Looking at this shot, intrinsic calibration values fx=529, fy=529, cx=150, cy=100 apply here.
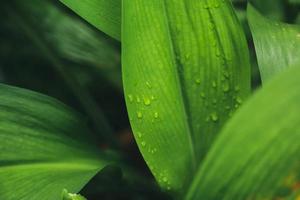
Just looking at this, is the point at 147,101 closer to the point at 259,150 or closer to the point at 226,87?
the point at 226,87

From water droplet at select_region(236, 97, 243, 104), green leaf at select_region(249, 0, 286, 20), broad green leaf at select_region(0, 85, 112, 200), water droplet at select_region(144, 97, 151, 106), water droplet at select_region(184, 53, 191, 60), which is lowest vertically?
broad green leaf at select_region(0, 85, 112, 200)

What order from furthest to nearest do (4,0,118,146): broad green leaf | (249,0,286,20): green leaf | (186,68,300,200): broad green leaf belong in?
(4,0,118,146): broad green leaf
(249,0,286,20): green leaf
(186,68,300,200): broad green leaf

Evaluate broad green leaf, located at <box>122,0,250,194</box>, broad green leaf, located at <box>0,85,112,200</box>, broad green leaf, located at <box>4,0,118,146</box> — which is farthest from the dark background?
broad green leaf, located at <box>122,0,250,194</box>

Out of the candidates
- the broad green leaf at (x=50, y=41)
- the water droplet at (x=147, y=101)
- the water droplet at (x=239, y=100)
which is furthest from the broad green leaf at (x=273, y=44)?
the broad green leaf at (x=50, y=41)

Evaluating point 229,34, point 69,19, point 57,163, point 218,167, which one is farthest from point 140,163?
point 218,167

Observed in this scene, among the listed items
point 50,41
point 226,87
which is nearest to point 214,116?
point 226,87

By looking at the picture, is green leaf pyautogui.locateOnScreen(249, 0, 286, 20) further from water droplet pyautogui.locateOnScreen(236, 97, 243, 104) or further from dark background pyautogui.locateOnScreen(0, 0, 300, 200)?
water droplet pyautogui.locateOnScreen(236, 97, 243, 104)

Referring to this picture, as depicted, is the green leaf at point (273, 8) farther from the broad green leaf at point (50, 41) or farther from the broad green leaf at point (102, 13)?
the broad green leaf at point (50, 41)
